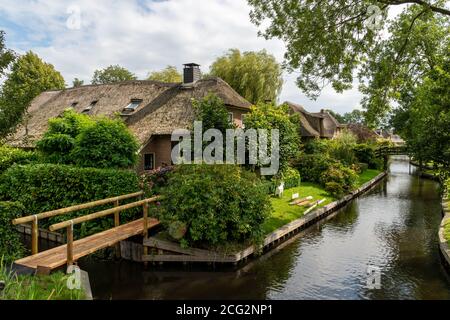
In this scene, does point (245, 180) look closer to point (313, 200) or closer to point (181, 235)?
point (181, 235)

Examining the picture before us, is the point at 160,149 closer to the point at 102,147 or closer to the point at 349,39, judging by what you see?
the point at 102,147

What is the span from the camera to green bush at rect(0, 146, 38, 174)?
15.9 meters

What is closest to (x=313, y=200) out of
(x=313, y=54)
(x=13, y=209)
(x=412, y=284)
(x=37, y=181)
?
(x=313, y=54)

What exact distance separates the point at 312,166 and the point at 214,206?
1622 cm

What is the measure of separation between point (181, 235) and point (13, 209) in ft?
14.3

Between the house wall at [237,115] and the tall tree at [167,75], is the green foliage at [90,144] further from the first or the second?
the tall tree at [167,75]

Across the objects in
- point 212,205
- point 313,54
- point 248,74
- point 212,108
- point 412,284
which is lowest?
point 412,284

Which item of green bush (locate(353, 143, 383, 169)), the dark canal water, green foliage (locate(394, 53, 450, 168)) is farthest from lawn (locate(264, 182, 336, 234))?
green bush (locate(353, 143, 383, 169))

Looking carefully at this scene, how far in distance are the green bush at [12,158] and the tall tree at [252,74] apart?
20146mm

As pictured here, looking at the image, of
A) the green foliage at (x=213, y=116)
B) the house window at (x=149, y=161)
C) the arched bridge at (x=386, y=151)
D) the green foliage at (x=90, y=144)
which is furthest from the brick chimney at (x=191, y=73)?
the arched bridge at (x=386, y=151)

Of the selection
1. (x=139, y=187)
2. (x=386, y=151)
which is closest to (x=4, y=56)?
(x=139, y=187)

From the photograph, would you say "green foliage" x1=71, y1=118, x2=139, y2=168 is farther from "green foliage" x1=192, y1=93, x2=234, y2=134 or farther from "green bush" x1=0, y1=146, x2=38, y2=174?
"green foliage" x1=192, y1=93, x2=234, y2=134

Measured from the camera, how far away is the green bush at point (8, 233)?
25.1 ft
